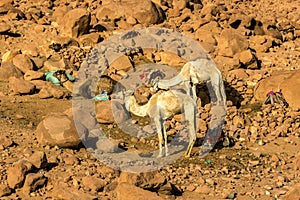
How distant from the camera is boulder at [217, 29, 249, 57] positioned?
1526 centimetres

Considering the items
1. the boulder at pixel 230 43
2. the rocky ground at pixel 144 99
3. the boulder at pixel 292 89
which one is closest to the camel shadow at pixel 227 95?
the rocky ground at pixel 144 99

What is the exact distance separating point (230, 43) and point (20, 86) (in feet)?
21.1

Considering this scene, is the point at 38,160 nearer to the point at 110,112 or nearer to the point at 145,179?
the point at 145,179

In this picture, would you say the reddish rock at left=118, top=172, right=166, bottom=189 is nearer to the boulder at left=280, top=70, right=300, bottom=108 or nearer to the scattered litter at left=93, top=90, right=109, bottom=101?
the scattered litter at left=93, top=90, right=109, bottom=101

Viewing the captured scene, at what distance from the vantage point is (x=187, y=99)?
9.75 meters

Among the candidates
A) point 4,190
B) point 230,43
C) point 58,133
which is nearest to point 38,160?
point 4,190

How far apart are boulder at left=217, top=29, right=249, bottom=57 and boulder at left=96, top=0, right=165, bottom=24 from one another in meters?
2.70

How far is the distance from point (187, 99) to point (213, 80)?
218 cm

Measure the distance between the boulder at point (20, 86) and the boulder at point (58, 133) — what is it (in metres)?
2.87

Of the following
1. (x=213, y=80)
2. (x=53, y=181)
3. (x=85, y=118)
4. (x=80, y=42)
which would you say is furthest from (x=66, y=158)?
(x=80, y=42)

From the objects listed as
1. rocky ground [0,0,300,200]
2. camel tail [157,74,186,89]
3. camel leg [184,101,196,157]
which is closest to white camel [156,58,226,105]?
camel tail [157,74,186,89]

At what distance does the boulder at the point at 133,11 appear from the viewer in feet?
56.2

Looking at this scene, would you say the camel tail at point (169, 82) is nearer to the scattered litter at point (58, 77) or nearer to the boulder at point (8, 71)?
the scattered litter at point (58, 77)

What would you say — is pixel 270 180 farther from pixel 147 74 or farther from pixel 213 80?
pixel 147 74
